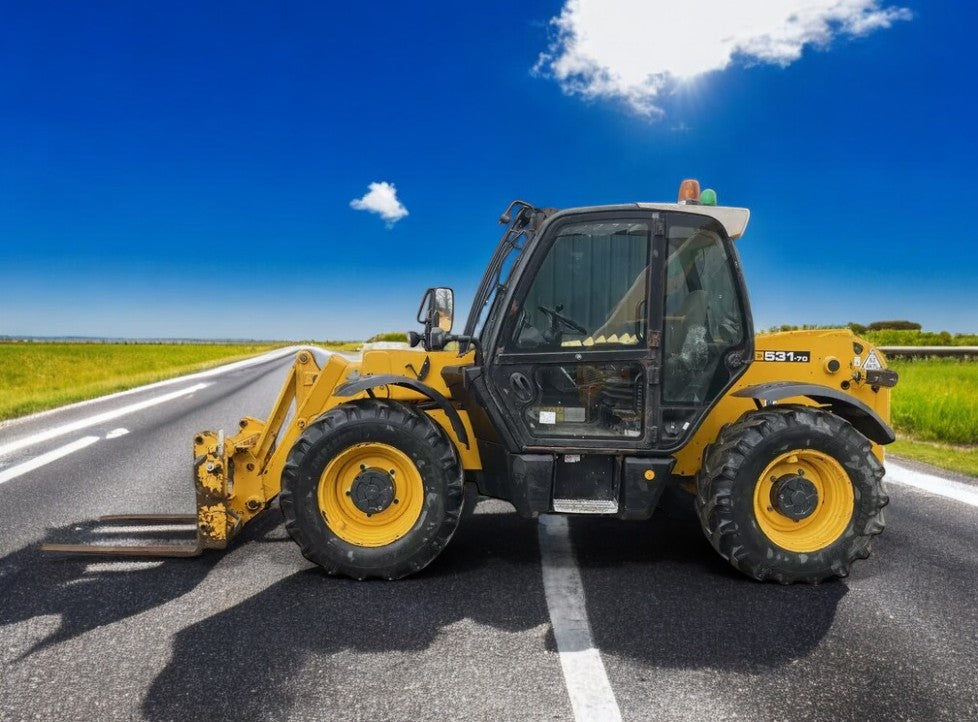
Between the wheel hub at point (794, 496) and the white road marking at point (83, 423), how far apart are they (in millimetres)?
8509

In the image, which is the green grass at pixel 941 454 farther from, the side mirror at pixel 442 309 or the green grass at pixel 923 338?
the green grass at pixel 923 338

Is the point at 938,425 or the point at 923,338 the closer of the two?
the point at 938,425

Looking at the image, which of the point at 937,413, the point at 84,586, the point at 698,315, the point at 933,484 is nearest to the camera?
the point at 84,586

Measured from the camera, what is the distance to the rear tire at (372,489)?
161 inches

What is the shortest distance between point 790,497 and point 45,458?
7.80 metres

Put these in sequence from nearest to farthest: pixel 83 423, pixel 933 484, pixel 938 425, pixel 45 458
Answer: pixel 933 484 → pixel 45 458 → pixel 938 425 → pixel 83 423

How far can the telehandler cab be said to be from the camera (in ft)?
13.4

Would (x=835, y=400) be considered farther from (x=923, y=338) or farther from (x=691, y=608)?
(x=923, y=338)

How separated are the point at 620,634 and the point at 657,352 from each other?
1.64 metres

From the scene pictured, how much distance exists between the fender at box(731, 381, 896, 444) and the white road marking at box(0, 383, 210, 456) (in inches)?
333

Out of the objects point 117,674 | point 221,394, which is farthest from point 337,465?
point 221,394

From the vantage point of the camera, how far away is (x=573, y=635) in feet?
11.0

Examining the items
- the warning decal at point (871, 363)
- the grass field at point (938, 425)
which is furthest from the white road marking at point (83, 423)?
the grass field at point (938, 425)

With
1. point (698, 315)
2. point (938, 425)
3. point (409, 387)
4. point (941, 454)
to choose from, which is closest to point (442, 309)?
point (409, 387)
